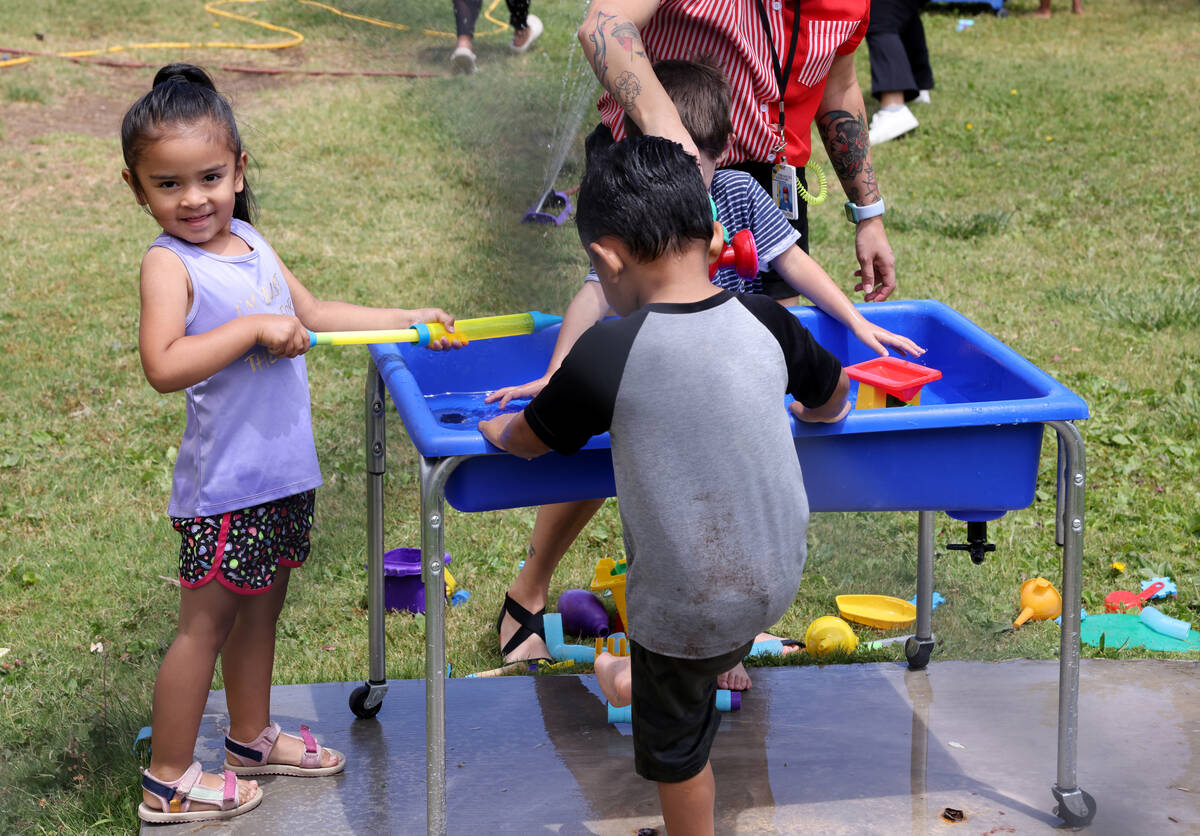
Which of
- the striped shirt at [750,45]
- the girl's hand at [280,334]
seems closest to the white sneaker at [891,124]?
the striped shirt at [750,45]

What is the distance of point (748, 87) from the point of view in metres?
2.75

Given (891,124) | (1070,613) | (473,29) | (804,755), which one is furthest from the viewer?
(473,29)

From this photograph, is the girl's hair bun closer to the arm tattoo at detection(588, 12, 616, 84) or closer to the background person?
the arm tattoo at detection(588, 12, 616, 84)

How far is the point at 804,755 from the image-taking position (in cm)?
276

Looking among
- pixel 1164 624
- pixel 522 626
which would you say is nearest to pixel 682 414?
pixel 522 626

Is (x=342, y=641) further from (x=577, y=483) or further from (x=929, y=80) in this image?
(x=929, y=80)

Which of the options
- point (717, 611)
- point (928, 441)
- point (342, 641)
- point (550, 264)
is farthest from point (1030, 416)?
point (550, 264)

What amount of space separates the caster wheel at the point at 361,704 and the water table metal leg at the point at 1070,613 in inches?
56.9

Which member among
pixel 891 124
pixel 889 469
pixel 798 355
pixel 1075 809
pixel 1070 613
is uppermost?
pixel 891 124

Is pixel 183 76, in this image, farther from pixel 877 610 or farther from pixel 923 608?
pixel 877 610

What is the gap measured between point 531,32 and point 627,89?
826 cm

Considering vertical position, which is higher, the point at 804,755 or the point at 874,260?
the point at 874,260

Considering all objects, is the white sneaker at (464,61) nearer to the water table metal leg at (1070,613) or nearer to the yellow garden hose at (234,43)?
the yellow garden hose at (234,43)

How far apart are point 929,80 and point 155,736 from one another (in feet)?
25.3
